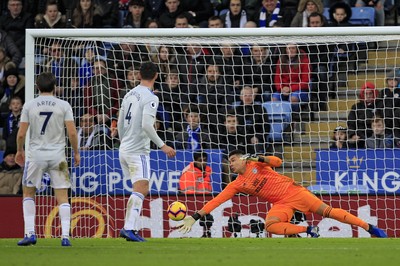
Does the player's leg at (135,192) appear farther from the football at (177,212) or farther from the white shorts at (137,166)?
the football at (177,212)

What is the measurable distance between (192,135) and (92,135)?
4.98 ft

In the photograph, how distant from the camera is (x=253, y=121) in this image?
58.3 feet

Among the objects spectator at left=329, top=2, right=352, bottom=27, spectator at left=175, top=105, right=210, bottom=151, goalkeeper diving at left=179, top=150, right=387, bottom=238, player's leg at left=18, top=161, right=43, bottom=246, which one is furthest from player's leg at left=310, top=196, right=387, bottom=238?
spectator at left=329, top=2, right=352, bottom=27

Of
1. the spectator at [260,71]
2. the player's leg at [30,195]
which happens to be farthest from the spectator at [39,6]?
the player's leg at [30,195]

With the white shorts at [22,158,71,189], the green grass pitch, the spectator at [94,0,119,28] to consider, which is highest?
the spectator at [94,0,119,28]

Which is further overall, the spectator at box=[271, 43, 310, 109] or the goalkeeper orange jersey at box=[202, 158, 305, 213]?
the spectator at box=[271, 43, 310, 109]

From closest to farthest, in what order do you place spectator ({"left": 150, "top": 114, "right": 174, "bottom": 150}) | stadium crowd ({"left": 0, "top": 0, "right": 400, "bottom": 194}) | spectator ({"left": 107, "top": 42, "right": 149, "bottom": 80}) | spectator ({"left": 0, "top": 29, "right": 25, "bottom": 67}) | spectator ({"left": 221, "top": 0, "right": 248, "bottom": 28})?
stadium crowd ({"left": 0, "top": 0, "right": 400, "bottom": 194}) → spectator ({"left": 150, "top": 114, "right": 174, "bottom": 150}) → spectator ({"left": 107, "top": 42, "right": 149, "bottom": 80}) → spectator ({"left": 221, "top": 0, "right": 248, "bottom": 28}) → spectator ({"left": 0, "top": 29, "right": 25, "bottom": 67})

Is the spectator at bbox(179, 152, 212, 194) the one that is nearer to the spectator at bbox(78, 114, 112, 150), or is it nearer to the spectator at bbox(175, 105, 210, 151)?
the spectator at bbox(175, 105, 210, 151)

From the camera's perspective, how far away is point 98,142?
1752 cm

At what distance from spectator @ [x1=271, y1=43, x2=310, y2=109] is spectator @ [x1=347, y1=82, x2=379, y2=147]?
2.89 ft

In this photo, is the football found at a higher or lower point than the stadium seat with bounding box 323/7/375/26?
lower

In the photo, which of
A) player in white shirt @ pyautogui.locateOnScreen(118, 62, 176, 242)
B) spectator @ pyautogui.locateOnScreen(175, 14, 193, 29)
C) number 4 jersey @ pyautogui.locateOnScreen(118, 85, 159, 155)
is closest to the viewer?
player in white shirt @ pyautogui.locateOnScreen(118, 62, 176, 242)

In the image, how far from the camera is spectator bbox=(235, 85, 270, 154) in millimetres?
17766

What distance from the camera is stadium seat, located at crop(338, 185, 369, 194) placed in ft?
55.4
